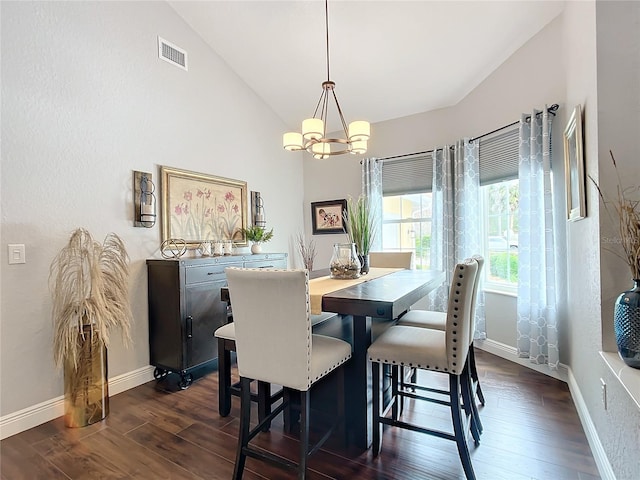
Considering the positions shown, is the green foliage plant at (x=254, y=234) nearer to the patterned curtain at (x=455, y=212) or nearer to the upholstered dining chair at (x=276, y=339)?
the patterned curtain at (x=455, y=212)

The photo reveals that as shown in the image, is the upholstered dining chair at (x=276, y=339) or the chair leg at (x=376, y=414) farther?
the chair leg at (x=376, y=414)

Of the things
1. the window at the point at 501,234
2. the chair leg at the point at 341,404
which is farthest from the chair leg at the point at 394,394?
the window at the point at 501,234

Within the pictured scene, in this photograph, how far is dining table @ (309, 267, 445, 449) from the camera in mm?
1630

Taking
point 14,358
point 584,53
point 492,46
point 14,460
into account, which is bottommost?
point 14,460

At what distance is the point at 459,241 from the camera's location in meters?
3.65

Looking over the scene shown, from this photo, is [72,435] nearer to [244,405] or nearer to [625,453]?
[244,405]

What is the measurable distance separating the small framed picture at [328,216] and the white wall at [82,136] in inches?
69.4

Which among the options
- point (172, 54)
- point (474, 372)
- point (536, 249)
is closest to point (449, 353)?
point (474, 372)

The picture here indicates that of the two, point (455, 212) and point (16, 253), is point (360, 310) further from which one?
point (455, 212)

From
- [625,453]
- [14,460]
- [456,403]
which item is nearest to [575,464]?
[625,453]

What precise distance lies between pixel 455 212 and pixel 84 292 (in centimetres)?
354

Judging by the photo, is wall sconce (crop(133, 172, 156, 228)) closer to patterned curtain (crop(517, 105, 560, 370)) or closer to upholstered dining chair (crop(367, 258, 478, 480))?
upholstered dining chair (crop(367, 258, 478, 480))

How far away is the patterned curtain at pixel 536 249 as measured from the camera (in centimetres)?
278

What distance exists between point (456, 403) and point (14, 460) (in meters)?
2.47
